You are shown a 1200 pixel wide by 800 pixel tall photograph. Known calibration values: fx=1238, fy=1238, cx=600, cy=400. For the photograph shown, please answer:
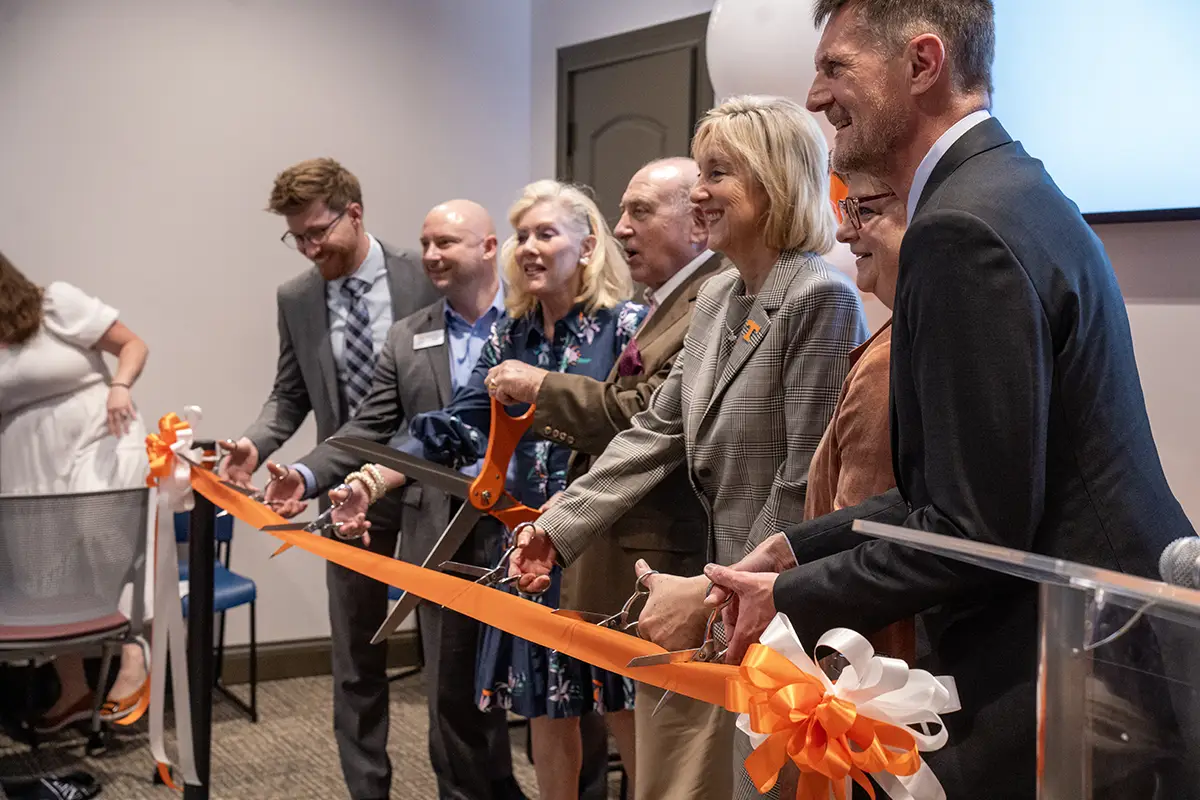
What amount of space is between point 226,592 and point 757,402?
292 centimetres

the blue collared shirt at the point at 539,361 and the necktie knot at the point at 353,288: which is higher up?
the necktie knot at the point at 353,288

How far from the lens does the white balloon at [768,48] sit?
3.04 meters

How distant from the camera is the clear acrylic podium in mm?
897

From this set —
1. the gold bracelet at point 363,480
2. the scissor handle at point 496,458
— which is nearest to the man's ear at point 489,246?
the gold bracelet at point 363,480

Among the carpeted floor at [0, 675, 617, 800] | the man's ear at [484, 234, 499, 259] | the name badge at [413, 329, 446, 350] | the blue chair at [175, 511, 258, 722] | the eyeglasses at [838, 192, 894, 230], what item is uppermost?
Result: the eyeglasses at [838, 192, 894, 230]

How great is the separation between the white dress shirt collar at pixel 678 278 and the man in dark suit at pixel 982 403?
4.23ft

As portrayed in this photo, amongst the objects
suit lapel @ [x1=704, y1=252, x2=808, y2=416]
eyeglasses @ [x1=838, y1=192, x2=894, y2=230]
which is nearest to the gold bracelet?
suit lapel @ [x1=704, y1=252, x2=808, y2=416]

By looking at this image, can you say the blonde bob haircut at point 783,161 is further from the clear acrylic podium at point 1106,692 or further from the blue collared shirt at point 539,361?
the clear acrylic podium at point 1106,692

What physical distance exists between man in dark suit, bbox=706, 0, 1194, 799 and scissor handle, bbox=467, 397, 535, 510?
1253 millimetres

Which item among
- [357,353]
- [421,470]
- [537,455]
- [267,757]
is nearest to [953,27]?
[421,470]

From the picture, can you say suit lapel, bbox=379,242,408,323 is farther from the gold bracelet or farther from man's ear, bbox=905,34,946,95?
man's ear, bbox=905,34,946,95

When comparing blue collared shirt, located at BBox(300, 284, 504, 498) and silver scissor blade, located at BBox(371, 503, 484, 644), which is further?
blue collared shirt, located at BBox(300, 284, 504, 498)

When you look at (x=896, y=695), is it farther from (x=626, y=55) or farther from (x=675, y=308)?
(x=626, y=55)

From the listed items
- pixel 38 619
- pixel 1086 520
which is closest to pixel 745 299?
pixel 1086 520
